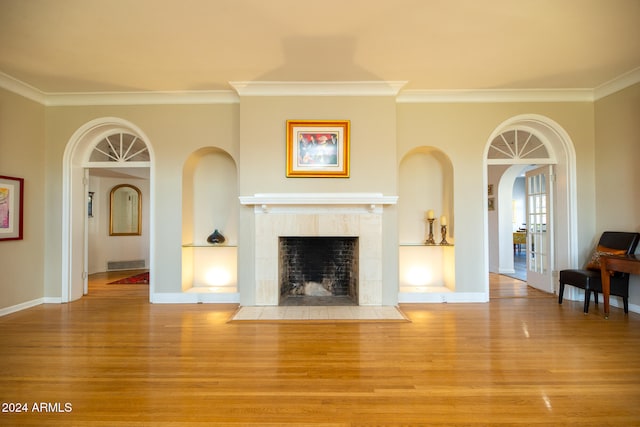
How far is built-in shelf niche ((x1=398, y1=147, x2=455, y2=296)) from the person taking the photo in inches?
189

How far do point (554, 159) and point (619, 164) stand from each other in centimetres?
69

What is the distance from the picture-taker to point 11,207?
3.97m

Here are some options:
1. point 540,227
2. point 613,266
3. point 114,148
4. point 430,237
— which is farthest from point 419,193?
point 114,148

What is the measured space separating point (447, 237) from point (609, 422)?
3.01m

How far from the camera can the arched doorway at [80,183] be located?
4430mm

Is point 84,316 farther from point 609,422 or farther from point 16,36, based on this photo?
point 609,422

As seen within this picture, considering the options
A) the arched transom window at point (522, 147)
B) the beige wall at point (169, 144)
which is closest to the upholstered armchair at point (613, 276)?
the arched transom window at point (522, 147)

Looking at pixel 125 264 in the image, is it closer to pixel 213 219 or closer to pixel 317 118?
pixel 213 219

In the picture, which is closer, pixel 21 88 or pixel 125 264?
pixel 21 88

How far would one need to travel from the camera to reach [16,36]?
2.97 m

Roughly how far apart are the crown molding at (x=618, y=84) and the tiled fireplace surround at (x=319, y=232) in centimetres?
315

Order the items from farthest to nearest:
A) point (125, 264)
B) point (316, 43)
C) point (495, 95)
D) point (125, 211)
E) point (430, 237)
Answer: point (125, 211) → point (125, 264) → point (430, 237) → point (495, 95) → point (316, 43)

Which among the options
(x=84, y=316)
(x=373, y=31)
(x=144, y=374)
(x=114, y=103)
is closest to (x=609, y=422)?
(x=144, y=374)

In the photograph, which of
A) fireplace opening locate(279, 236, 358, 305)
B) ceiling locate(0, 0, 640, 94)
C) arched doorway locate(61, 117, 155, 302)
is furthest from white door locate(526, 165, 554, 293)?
arched doorway locate(61, 117, 155, 302)
